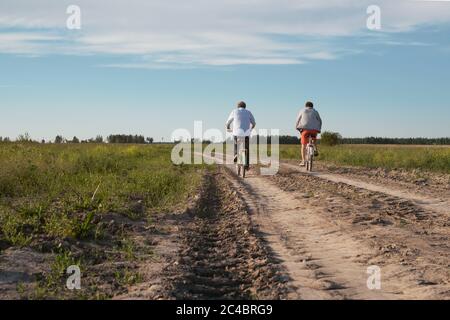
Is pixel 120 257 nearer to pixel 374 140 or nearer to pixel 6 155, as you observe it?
pixel 6 155

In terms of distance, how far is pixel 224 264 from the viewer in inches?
206

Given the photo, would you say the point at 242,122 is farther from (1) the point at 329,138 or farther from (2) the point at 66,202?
(1) the point at 329,138

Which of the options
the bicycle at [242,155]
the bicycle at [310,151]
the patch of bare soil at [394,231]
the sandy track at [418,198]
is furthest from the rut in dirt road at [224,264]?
the bicycle at [310,151]

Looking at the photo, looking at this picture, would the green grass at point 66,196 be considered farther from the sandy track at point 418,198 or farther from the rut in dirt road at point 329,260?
the sandy track at point 418,198

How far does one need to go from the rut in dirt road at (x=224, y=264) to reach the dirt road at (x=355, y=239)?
7.1 inches

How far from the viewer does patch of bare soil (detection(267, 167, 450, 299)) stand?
4.58 metres

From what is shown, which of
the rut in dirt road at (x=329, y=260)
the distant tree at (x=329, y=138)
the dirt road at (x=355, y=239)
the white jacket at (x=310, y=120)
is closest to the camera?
the rut in dirt road at (x=329, y=260)

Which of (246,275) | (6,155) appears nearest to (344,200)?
(246,275)

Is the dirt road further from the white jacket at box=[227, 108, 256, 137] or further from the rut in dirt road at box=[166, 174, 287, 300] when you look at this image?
the white jacket at box=[227, 108, 256, 137]

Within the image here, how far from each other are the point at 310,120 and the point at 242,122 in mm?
2538

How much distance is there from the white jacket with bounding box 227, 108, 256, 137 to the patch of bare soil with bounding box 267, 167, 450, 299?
4.32 metres

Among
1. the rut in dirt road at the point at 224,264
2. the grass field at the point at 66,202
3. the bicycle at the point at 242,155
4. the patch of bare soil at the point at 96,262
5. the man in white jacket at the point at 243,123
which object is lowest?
the rut in dirt road at the point at 224,264

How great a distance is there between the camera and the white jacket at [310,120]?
16938mm

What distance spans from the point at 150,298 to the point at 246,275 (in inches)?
42.7
